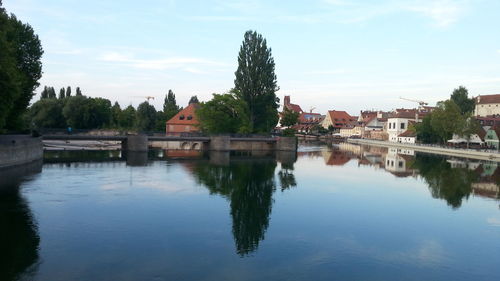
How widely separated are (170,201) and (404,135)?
395 feet

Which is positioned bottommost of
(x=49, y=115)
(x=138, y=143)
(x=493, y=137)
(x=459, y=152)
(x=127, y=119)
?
(x=459, y=152)

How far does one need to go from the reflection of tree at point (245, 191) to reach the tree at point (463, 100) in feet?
301

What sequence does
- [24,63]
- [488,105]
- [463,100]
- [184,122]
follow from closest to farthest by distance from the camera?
[24,63] < [184,122] < [463,100] < [488,105]

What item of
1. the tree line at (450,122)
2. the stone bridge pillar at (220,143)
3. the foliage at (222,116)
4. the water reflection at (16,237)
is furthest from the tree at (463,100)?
the water reflection at (16,237)

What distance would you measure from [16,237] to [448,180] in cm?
4973

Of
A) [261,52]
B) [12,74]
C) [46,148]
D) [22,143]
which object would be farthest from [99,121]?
[12,74]

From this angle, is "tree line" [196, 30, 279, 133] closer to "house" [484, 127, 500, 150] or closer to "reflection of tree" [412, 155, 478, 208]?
"reflection of tree" [412, 155, 478, 208]

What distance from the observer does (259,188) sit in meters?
45.2

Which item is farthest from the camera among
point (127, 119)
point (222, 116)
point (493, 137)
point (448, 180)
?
point (127, 119)

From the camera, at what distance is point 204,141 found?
89.2m

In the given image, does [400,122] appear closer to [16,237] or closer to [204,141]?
[204,141]

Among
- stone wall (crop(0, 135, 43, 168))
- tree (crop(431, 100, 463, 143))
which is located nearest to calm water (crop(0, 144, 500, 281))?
stone wall (crop(0, 135, 43, 168))

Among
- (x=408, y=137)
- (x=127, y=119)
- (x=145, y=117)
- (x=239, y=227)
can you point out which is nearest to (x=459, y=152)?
(x=408, y=137)

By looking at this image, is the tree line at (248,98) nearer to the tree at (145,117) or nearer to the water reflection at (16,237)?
the tree at (145,117)
